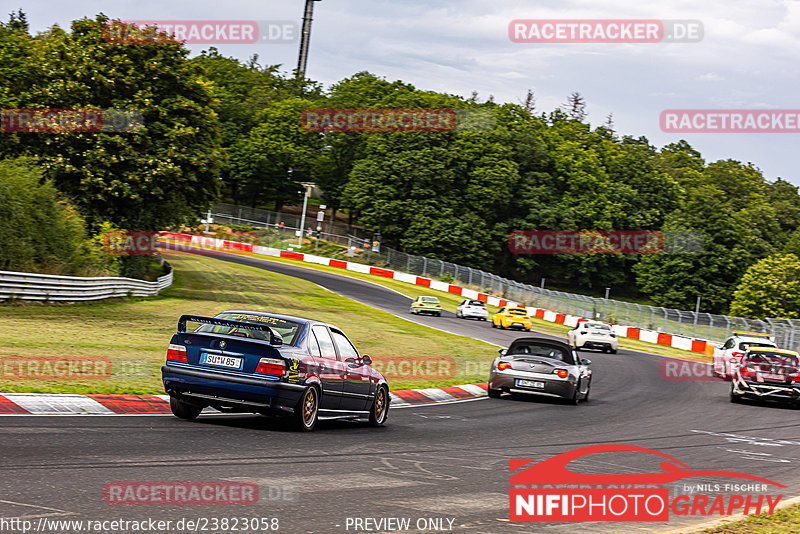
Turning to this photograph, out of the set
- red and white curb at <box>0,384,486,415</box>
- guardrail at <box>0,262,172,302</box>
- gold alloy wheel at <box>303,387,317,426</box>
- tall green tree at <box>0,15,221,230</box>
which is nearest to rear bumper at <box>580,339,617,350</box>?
tall green tree at <box>0,15,221,230</box>

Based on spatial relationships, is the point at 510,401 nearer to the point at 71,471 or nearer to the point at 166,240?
the point at 71,471

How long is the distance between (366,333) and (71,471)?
86.7ft

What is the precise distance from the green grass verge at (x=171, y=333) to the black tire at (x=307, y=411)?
323 cm

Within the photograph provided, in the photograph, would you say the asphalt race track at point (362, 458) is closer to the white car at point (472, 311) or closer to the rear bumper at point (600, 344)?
the rear bumper at point (600, 344)

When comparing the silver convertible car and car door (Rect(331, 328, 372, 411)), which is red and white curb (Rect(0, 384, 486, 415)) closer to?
car door (Rect(331, 328, 372, 411))

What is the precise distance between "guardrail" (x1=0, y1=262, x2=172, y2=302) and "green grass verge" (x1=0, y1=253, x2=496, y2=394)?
0.44 m

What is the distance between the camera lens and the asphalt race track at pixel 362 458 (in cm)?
680

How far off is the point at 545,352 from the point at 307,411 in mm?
9612

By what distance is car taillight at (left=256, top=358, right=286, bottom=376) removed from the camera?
1093cm

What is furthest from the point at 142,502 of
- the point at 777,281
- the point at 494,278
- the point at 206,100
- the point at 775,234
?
the point at 775,234

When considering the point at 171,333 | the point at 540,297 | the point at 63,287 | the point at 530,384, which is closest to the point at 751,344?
the point at 530,384

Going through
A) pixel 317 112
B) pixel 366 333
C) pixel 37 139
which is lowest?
pixel 366 333

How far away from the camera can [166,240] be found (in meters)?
75.7

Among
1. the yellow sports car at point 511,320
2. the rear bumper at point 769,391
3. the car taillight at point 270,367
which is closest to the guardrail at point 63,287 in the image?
the car taillight at point 270,367
